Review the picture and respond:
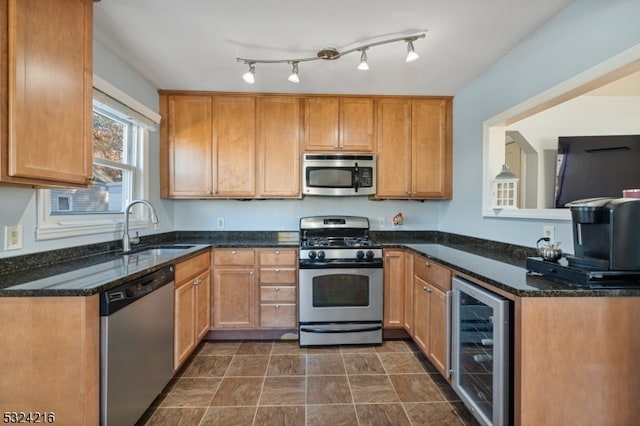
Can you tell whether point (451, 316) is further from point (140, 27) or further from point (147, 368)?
point (140, 27)

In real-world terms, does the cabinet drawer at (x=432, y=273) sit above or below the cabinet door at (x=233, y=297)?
above

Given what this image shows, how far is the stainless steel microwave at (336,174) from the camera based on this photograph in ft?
10.1

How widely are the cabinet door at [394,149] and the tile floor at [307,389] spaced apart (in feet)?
5.19

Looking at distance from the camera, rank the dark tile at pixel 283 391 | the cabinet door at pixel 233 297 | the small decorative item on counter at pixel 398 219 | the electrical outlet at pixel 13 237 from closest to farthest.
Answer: the electrical outlet at pixel 13 237, the dark tile at pixel 283 391, the cabinet door at pixel 233 297, the small decorative item on counter at pixel 398 219

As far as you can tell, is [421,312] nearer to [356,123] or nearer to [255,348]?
[255,348]

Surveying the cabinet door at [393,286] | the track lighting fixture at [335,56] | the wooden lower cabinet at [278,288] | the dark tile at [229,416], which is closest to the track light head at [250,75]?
the track lighting fixture at [335,56]

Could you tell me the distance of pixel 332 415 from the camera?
1830mm

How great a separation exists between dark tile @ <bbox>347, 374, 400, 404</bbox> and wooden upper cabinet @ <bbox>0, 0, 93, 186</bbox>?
2.16m

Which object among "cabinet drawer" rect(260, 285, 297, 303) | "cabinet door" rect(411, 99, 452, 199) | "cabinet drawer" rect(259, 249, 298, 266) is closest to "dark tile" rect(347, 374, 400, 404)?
"cabinet drawer" rect(260, 285, 297, 303)

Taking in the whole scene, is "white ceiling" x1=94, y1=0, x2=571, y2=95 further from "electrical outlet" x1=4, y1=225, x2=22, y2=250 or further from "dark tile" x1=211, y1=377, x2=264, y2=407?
"dark tile" x1=211, y1=377, x2=264, y2=407

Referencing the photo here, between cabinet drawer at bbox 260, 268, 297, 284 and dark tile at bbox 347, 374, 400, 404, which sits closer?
dark tile at bbox 347, 374, 400, 404

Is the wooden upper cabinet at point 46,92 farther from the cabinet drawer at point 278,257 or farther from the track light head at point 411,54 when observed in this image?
the track light head at point 411,54

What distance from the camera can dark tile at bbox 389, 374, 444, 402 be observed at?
2.00 meters

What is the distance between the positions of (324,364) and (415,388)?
0.72 metres
